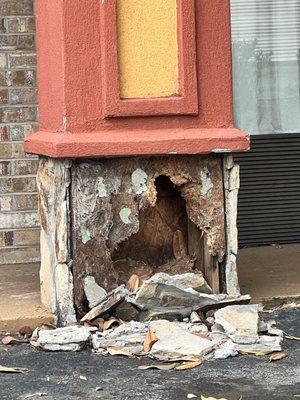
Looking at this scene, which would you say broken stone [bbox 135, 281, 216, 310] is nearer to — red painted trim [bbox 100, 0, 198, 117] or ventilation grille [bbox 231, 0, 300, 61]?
red painted trim [bbox 100, 0, 198, 117]

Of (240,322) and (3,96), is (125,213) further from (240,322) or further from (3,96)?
(3,96)

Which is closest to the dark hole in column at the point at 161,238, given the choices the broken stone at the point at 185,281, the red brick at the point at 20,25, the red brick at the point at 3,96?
the broken stone at the point at 185,281

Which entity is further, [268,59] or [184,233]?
[268,59]

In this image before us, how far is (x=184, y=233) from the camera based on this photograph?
25.0 feet

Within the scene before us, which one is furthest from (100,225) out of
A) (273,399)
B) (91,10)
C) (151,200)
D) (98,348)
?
(273,399)

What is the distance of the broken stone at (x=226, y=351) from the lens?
21.1 feet

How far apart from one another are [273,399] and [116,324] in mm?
1542

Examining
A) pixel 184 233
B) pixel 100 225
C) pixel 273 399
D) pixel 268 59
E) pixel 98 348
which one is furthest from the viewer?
pixel 268 59

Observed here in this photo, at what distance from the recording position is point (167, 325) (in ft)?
22.0

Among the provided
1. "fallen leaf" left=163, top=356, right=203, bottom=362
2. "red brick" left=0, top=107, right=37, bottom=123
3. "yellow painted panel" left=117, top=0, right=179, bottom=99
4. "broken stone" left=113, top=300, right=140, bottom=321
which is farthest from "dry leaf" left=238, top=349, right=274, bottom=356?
"red brick" left=0, top=107, right=37, bottom=123

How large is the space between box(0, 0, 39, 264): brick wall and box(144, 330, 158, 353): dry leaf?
8.24ft

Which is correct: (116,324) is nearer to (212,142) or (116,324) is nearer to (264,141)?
(212,142)

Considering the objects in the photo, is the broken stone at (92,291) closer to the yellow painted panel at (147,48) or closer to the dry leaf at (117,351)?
the dry leaf at (117,351)

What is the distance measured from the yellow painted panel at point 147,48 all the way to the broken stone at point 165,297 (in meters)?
1.15
